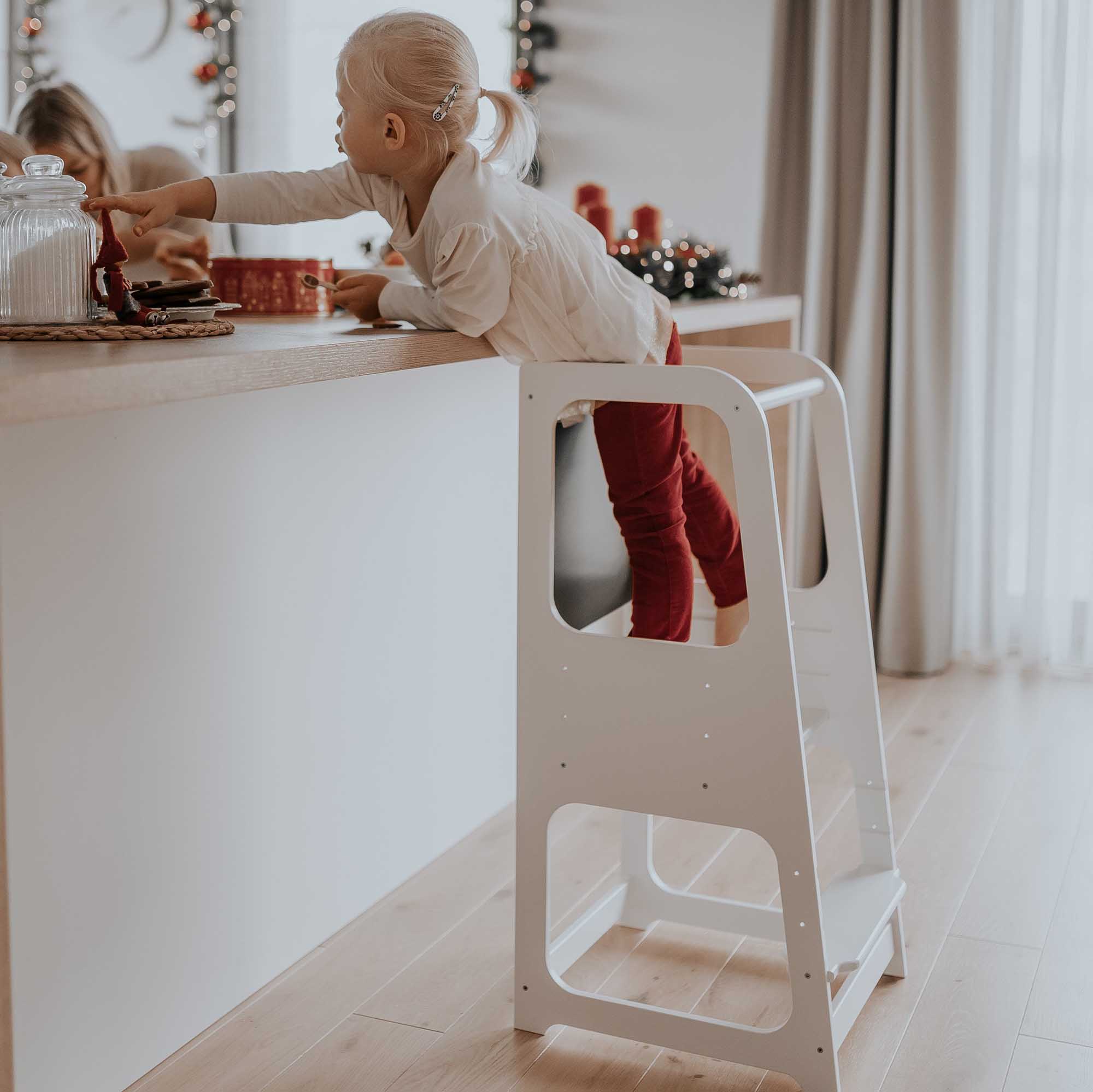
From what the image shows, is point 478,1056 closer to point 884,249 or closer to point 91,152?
point 91,152

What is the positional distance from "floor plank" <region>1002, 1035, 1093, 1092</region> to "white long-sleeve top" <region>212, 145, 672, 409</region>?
884mm

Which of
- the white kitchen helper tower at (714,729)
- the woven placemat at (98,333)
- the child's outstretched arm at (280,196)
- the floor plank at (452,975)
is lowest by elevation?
the floor plank at (452,975)

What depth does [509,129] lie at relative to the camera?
1.45 meters

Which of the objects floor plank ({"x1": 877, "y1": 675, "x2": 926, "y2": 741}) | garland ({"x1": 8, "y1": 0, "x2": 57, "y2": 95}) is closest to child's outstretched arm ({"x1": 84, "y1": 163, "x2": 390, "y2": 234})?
floor plank ({"x1": 877, "y1": 675, "x2": 926, "y2": 741})

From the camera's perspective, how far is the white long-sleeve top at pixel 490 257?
1.38 meters

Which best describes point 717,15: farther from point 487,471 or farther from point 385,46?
point 385,46

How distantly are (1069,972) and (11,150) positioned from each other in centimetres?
188

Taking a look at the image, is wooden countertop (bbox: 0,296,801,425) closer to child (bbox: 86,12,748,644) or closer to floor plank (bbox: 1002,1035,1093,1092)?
child (bbox: 86,12,748,644)

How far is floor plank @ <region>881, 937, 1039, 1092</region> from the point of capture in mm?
1478

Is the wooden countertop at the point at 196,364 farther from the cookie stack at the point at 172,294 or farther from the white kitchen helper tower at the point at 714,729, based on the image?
the white kitchen helper tower at the point at 714,729

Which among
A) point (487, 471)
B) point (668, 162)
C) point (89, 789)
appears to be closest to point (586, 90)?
point (668, 162)

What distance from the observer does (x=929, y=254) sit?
3.01 m

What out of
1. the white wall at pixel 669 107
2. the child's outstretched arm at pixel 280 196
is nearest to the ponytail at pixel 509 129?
the child's outstretched arm at pixel 280 196

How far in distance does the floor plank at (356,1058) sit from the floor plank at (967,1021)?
1.71 ft
